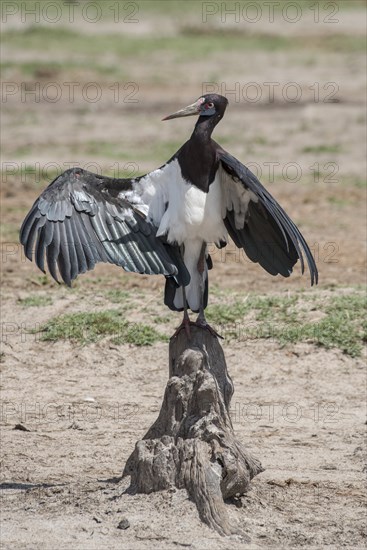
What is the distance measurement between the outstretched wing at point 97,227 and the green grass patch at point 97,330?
87.2 inches

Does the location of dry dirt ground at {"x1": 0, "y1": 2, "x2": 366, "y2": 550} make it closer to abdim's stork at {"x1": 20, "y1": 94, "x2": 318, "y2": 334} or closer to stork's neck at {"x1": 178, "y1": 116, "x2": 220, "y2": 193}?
abdim's stork at {"x1": 20, "y1": 94, "x2": 318, "y2": 334}

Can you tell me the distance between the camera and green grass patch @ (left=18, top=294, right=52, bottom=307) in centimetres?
880

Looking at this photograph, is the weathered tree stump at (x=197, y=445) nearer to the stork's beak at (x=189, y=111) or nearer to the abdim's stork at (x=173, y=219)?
the abdim's stork at (x=173, y=219)

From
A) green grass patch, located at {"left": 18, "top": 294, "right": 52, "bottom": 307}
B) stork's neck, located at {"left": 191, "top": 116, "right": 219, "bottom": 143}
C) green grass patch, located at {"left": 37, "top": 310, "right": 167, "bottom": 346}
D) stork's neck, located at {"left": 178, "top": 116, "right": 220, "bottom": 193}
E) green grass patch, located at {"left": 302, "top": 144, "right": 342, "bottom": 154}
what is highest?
green grass patch, located at {"left": 302, "top": 144, "right": 342, "bottom": 154}

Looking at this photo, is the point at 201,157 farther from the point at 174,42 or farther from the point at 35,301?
the point at 174,42

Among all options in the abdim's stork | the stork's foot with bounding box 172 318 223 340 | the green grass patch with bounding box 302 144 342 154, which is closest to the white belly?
the abdim's stork

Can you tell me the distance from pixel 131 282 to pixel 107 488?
3.40 meters

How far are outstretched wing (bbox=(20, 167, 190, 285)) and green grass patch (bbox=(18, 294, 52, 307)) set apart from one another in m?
2.75

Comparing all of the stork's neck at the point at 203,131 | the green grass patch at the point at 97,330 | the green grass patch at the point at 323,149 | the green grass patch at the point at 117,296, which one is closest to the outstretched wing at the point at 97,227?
the stork's neck at the point at 203,131

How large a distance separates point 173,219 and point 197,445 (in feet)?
3.67

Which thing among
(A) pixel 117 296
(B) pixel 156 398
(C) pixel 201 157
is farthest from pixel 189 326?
(A) pixel 117 296

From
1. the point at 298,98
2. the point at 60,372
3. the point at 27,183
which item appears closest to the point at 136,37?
the point at 298,98

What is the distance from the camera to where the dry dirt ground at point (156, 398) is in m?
5.80

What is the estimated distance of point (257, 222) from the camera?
243 inches
